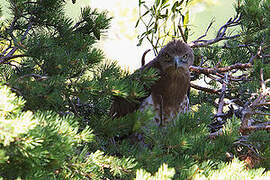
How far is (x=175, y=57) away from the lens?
6.13ft

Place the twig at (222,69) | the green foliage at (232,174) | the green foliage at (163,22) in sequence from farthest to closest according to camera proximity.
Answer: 1. the green foliage at (163,22)
2. the twig at (222,69)
3. the green foliage at (232,174)

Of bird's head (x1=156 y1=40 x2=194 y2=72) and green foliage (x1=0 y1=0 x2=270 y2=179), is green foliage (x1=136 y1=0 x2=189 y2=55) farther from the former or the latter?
green foliage (x1=0 y1=0 x2=270 y2=179)

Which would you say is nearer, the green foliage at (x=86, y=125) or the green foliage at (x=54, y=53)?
the green foliage at (x=86, y=125)

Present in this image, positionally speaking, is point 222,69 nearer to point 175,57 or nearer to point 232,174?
point 175,57

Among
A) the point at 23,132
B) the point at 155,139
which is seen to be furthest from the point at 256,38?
the point at 23,132

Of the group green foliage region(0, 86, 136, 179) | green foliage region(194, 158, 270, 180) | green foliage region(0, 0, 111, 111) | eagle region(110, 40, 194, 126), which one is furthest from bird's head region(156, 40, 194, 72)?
green foliage region(0, 86, 136, 179)

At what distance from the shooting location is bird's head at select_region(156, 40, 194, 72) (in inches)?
73.8

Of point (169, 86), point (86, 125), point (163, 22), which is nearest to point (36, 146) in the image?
point (86, 125)

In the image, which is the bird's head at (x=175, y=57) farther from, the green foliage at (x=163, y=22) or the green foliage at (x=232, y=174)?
the green foliage at (x=232, y=174)

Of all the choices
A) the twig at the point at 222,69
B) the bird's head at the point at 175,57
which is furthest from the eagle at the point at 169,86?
the twig at the point at 222,69

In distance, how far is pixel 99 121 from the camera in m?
1.06

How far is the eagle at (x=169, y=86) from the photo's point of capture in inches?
73.6

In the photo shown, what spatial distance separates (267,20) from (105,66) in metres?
0.87

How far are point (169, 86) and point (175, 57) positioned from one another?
180 millimetres
